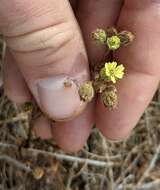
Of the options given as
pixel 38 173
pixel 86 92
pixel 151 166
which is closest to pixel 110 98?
pixel 86 92

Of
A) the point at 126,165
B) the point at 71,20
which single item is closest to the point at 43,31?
the point at 71,20

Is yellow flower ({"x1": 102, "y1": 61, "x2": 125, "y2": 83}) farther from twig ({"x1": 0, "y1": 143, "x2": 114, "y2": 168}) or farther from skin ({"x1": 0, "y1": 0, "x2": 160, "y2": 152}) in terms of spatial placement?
twig ({"x1": 0, "y1": 143, "x2": 114, "y2": 168})

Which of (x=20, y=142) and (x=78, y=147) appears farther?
(x=20, y=142)

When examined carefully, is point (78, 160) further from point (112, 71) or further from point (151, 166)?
point (112, 71)

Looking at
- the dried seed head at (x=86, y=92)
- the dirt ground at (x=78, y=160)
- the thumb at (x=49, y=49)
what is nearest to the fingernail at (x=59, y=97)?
the thumb at (x=49, y=49)

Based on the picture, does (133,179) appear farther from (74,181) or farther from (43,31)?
(43,31)

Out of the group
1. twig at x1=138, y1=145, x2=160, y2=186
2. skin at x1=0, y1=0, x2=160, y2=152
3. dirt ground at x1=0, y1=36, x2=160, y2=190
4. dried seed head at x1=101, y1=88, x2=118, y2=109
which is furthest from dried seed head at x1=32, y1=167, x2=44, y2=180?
dried seed head at x1=101, y1=88, x2=118, y2=109
